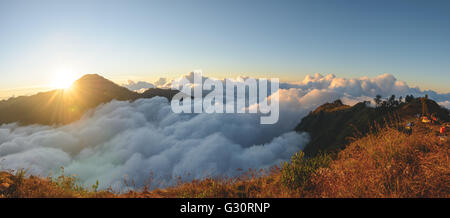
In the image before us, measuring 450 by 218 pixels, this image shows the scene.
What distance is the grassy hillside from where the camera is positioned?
3.65 m

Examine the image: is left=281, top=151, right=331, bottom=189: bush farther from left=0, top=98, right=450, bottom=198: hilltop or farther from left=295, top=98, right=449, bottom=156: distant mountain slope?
left=295, top=98, right=449, bottom=156: distant mountain slope

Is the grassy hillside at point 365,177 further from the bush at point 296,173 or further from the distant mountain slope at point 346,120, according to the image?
the distant mountain slope at point 346,120

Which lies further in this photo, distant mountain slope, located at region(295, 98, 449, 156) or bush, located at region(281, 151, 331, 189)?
distant mountain slope, located at region(295, 98, 449, 156)

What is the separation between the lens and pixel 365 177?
407cm

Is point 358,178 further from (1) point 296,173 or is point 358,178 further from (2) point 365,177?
(1) point 296,173

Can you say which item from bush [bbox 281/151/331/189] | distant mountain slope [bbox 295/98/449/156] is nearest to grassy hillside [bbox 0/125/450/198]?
bush [bbox 281/151/331/189]

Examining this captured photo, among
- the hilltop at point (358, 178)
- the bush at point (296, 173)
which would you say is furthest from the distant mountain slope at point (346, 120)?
the bush at point (296, 173)

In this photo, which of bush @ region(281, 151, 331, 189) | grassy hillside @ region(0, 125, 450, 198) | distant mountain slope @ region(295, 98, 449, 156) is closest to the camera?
grassy hillside @ region(0, 125, 450, 198)

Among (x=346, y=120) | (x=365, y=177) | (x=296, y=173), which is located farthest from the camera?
(x=346, y=120)

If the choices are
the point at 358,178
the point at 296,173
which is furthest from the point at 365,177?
the point at 296,173

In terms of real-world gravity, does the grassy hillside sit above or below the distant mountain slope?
above
